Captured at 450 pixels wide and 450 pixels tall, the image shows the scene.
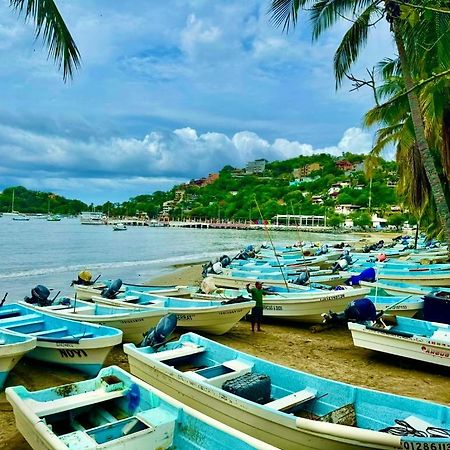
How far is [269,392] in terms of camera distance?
5.79m

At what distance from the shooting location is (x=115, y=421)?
502 cm

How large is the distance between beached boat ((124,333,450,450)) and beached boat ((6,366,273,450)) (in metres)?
0.66

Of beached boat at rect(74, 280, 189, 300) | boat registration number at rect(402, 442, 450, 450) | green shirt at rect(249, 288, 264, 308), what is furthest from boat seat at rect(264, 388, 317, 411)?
beached boat at rect(74, 280, 189, 300)

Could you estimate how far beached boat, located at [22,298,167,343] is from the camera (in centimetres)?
943

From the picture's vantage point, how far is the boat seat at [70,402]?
495 centimetres

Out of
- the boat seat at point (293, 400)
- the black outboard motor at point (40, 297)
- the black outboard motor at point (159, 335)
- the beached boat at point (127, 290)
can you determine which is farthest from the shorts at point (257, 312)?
the boat seat at point (293, 400)

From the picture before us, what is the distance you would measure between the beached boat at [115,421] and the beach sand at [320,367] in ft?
3.63

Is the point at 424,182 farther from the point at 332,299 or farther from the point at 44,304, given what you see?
the point at 44,304

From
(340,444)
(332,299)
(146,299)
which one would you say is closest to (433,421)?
(340,444)

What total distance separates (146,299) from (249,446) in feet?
28.4

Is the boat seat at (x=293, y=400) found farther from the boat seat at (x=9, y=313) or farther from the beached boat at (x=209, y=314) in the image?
the boat seat at (x=9, y=313)

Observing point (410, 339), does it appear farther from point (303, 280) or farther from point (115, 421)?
point (303, 280)

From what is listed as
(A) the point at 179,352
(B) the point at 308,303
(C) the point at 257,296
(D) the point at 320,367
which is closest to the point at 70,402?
(A) the point at 179,352

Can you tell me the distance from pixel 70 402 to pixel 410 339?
603 centimetres
